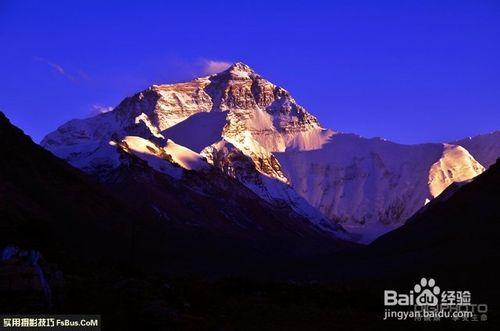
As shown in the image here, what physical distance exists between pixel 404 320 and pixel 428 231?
7280cm

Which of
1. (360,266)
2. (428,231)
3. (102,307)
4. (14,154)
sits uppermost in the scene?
(14,154)

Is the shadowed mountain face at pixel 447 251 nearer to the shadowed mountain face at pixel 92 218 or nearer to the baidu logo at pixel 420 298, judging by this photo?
the baidu logo at pixel 420 298

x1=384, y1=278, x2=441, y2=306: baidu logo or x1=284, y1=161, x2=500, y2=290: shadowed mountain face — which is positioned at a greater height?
x1=284, y1=161, x2=500, y2=290: shadowed mountain face

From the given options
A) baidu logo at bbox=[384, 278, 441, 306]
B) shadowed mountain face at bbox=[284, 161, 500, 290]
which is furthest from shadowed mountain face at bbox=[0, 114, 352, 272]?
baidu logo at bbox=[384, 278, 441, 306]

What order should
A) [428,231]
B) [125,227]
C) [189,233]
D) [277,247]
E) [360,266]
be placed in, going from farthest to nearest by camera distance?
[277,247] < [189,233] < [125,227] < [428,231] < [360,266]

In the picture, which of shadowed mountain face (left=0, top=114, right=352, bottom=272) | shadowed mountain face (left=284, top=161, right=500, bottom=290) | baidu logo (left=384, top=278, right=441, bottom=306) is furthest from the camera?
shadowed mountain face (left=0, top=114, right=352, bottom=272)

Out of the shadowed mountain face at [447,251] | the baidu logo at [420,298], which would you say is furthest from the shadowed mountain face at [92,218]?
the baidu logo at [420,298]

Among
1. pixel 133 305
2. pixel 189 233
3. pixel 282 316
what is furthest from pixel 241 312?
pixel 189 233

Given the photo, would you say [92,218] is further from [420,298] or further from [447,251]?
[420,298]

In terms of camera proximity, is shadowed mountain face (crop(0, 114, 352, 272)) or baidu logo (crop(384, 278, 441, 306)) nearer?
baidu logo (crop(384, 278, 441, 306))

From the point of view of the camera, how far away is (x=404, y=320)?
35719 mm

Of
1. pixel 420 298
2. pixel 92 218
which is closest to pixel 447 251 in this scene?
pixel 420 298

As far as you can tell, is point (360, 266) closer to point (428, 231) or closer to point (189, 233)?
point (428, 231)

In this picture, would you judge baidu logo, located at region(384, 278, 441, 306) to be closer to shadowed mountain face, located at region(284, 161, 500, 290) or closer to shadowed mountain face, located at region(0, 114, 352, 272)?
shadowed mountain face, located at region(284, 161, 500, 290)
